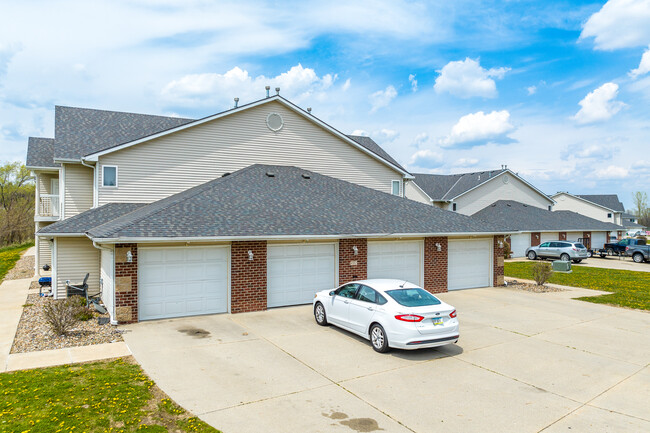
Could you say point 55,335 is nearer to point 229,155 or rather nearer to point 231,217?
point 231,217

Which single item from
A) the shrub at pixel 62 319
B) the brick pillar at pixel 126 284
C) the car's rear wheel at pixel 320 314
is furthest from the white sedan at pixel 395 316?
the shrub at pixel 62 319

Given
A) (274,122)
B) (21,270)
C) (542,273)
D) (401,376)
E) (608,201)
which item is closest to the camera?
(401,376)

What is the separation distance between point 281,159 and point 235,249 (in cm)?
849

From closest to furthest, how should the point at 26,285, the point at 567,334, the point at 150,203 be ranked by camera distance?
the point at 567,334 < the point at 150,203 < the point at 26,285

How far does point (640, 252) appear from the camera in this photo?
111ft

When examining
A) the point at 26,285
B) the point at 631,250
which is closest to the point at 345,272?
the point at 26,285

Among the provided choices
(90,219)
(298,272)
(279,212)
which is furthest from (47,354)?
(279,212)

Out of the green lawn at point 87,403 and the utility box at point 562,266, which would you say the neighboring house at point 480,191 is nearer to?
the utility box at point 562,266

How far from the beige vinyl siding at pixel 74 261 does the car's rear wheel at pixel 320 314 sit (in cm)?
1067

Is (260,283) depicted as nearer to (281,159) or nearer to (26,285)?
(281,159)

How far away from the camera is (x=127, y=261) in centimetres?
1200

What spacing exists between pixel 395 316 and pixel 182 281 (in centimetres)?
706

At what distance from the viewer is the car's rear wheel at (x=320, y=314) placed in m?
12.1

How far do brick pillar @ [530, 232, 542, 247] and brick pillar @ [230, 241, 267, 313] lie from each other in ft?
106
